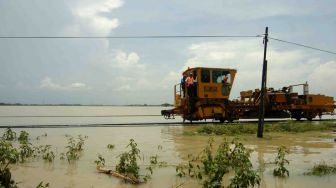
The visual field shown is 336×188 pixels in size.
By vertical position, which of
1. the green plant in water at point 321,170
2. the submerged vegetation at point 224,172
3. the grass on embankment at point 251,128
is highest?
the grass on embankment at point 251,128

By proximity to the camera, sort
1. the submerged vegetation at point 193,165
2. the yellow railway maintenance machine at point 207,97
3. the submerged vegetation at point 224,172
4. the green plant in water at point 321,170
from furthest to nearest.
→ the yellow railway maintenance machine at point 207,97 < the green plant in water at point 321,170 < the submerged vegetation at point 193,165 < the submerged vegetation at point 224,172

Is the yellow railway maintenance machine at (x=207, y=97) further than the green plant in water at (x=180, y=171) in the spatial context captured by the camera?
Yes

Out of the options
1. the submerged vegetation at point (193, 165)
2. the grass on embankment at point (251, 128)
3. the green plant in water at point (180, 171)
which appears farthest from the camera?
the grass on embankment at point (251, 128)

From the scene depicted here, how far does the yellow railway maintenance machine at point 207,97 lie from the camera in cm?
2230

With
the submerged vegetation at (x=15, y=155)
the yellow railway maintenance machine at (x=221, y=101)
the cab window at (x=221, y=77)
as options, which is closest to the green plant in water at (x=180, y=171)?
the submerged vegetation at (x=15, y=155)

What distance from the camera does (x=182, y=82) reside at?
917 inches

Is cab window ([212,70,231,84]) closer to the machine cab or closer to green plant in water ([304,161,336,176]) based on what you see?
the machine cab

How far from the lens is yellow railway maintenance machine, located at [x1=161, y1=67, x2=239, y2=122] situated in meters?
22.3

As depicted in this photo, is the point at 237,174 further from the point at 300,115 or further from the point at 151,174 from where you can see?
the point at 300,115

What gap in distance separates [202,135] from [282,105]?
10.8 meters

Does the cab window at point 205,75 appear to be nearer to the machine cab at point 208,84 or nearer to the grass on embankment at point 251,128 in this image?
the machine cab at point 208,84

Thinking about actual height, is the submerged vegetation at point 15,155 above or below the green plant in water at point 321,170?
above

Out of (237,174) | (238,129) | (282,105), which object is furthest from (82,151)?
(282,105)

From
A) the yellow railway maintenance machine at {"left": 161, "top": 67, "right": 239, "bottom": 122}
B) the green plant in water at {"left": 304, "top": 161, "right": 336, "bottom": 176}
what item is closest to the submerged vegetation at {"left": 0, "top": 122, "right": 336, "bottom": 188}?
the green plant in water at {"left": 304, "top": 161, "right": 336, "bottom": 176}
